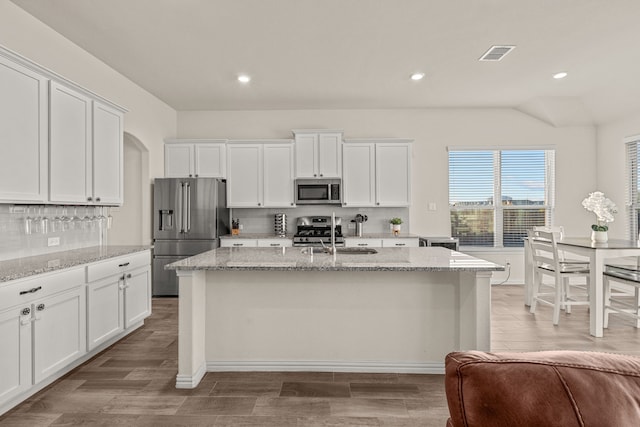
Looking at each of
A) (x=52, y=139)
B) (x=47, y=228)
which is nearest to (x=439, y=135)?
(x=52, y=139)

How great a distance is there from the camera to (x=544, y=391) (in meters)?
0.76

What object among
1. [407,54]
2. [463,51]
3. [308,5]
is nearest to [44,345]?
[308,5]

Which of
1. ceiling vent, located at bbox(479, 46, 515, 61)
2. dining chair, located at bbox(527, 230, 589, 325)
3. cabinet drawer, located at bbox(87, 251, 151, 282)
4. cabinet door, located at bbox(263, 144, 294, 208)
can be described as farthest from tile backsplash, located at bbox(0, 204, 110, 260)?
dining chair, located at bbox(527, 230, 589, 325)

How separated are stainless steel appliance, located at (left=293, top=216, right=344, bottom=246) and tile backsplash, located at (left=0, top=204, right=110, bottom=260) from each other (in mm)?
2543

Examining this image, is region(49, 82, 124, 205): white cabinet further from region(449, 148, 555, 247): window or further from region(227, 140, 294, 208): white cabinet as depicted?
region(449, 148, 555, 247): window

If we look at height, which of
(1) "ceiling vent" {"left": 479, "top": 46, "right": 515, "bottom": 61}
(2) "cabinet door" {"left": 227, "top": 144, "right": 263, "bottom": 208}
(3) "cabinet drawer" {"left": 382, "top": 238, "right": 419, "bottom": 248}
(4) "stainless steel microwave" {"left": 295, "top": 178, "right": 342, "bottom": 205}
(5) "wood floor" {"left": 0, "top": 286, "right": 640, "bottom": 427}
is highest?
(1) "ceiling vent" {"left": 479, "top": 46, "right": 515, "bottom": 61}

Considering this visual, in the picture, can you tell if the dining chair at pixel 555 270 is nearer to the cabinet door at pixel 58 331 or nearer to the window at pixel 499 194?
A: the window at pixel 499 194

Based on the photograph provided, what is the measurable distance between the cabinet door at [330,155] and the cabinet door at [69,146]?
315 centimetres

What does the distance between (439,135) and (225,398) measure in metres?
5.14

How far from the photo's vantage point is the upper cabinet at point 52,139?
8.28 ft

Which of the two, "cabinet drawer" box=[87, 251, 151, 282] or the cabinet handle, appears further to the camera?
"cabinet drawer" box=[87, 251, 151, 282]

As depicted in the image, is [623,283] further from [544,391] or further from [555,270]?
[544,391]

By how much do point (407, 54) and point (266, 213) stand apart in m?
3.25

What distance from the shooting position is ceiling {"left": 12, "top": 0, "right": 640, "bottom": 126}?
3090 mm
